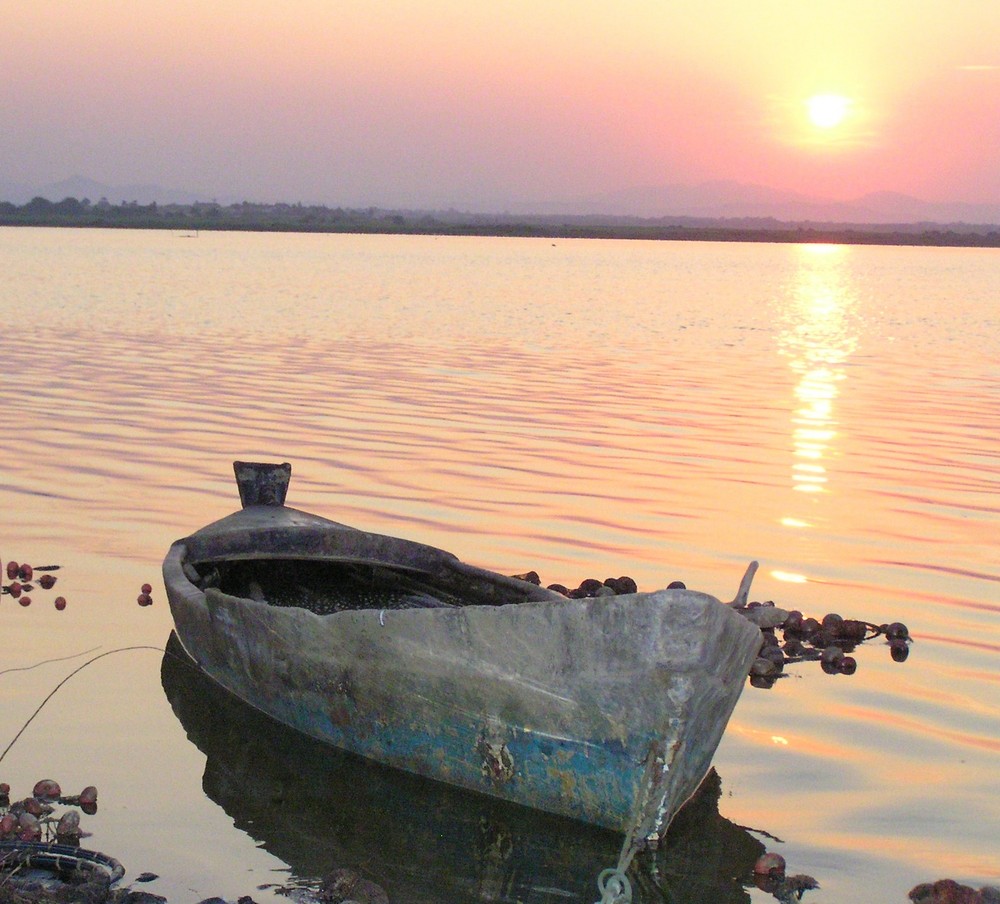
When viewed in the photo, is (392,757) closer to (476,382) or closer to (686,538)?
(686,538)

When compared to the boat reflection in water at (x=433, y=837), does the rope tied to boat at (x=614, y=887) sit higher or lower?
higher

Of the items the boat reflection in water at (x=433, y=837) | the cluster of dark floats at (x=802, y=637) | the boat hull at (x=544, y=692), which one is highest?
the boat hull at (x=544, y=692)

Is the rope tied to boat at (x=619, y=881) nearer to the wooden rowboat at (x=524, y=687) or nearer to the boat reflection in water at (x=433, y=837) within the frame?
the boat reflection in water at (x=433, y=837)

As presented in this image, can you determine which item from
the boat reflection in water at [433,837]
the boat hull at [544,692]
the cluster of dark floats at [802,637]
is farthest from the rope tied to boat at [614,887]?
the cluster of dark floats at [802,637]

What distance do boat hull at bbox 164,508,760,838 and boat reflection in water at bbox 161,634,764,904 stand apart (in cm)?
14

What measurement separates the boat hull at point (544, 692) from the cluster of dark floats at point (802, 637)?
2.79 metres

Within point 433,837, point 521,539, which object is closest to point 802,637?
point 521,539

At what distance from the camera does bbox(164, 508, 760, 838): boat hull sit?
288 inches

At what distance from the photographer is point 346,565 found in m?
12.1

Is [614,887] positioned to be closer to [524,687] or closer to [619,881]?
[619,881]

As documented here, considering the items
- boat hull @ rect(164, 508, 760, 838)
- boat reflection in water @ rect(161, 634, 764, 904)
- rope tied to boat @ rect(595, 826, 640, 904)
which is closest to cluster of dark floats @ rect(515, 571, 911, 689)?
boat reflection in water @ rect(161, 634, 764, 904)

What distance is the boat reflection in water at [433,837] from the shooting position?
7.32 m

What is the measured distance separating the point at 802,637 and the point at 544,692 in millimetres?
4486

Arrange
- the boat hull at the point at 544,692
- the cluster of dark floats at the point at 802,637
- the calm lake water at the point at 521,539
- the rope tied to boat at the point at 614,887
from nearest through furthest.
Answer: the rope tied to boat at the point at 614,887 < the boat hull at the point at 544,692 < the calm lake water at the point at 521,539 < the cluster of dark floats at the point at 802,637
